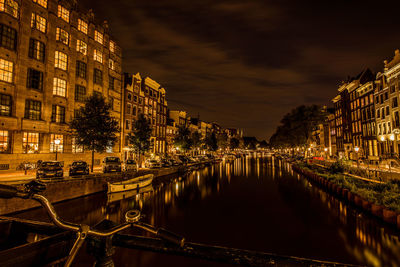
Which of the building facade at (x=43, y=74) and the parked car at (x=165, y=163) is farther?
the parked car at (x=165, y=163)

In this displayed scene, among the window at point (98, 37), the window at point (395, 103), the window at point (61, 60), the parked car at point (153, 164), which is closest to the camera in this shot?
the window at point (61, 60)

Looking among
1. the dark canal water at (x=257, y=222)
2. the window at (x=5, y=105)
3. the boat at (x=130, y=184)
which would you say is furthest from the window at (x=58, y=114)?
the dark canal water at (x=257, y=222)

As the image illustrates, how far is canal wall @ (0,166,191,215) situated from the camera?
51.9 ft

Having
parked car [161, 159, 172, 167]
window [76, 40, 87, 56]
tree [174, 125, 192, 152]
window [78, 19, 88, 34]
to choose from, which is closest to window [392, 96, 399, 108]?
parked car [161, 159, 172, 167]

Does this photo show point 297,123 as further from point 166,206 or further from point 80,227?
point 80,227

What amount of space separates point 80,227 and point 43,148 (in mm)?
35221

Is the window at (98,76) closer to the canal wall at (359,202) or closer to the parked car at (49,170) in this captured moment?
the parked car at (49,170)

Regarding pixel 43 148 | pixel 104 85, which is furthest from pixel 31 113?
pixel 104 85

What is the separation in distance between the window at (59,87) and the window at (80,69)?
3.33 metres

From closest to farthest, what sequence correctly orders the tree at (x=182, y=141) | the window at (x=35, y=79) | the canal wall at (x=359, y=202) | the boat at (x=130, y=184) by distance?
1. the canal wall at (x=359, y=202)
2. the boat at (x=130, y=184)
3. the window at (x=35, y=79)
4. the tree at (x=182, y=141)

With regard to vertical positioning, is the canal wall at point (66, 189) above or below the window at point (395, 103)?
below

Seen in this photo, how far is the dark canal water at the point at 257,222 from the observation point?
11172 millimetres

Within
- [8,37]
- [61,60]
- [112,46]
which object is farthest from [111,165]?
[112,46]

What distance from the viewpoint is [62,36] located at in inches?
1404
